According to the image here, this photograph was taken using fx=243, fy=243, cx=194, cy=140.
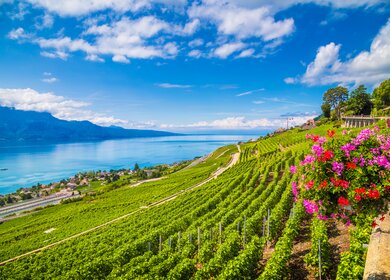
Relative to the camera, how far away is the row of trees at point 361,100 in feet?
210

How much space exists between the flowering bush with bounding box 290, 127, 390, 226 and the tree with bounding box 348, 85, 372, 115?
7704cm

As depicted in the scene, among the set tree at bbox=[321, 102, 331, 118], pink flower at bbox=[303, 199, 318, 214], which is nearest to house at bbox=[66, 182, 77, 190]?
tree at bbox=[321, 102, 331, 118]

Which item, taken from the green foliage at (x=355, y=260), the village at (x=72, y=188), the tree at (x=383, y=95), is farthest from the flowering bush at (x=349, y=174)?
the village at (x=72, y=188)

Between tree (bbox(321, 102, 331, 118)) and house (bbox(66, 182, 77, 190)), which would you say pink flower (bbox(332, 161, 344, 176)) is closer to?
tree (bbox(321, 102, 331, 118))

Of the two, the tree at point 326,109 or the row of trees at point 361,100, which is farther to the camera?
the tree at point 326,109

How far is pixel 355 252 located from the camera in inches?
377

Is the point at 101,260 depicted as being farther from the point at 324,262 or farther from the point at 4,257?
the point at 4,257

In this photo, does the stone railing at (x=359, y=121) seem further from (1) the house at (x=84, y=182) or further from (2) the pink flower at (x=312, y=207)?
(1) the house at (x=84, y=182)

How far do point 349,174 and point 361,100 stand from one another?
7947 centimetres

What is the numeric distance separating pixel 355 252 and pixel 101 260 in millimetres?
13944

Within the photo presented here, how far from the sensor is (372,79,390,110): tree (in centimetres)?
6246

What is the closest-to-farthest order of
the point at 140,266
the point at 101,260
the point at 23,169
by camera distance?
the point at 140,266
the point at 101,260
the point at 23,169

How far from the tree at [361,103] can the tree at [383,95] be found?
12.5ft

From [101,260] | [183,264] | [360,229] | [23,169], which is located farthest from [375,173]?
[23,169]
